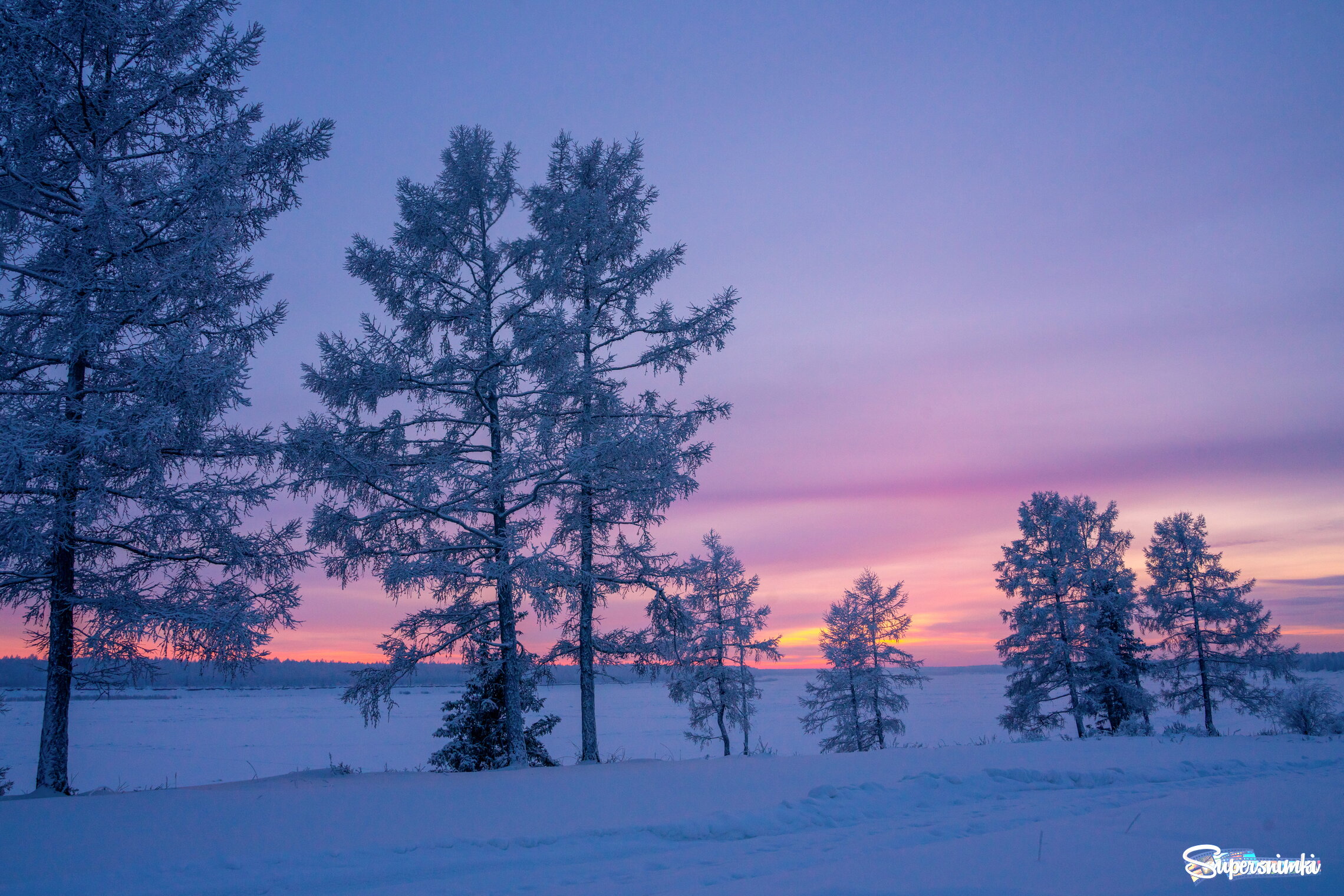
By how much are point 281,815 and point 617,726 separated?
5554 centimetres

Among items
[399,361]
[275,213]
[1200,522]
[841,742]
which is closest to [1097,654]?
[1200,522]

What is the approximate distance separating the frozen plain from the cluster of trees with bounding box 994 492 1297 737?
56.0 ft

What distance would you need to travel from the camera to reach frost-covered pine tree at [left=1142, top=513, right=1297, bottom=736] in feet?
95.3

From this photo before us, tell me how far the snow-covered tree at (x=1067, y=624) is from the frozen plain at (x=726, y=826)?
16.9 m

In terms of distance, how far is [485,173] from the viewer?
1330cm

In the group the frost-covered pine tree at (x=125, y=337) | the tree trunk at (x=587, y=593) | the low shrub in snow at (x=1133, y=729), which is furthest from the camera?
the low shrub in snow at (x=1133, y=729)

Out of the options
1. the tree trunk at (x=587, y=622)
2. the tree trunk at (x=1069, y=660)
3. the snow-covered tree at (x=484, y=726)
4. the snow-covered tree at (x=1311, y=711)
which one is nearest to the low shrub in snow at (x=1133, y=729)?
the snow-covered tree at (x=1311, y=711)

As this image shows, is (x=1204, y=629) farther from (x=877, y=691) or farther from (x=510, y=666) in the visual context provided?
(x=510, y=666)

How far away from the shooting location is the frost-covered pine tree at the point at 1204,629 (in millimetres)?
29062

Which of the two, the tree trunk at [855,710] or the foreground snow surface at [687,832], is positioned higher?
the foreground snow surface at [687,832]

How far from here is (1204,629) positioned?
30141 mm

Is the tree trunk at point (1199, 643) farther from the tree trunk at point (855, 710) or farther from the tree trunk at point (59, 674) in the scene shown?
the tree trunk at point (59, 674)

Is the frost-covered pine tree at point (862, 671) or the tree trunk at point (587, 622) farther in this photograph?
the frost-covered pine tree at point (862, 671)

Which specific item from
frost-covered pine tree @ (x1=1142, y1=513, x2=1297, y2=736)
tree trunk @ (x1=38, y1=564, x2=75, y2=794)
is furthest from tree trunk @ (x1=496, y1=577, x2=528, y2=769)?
frost-covered pine tree @ (x1=1142, y1=513, x2=1297, y2=736)
